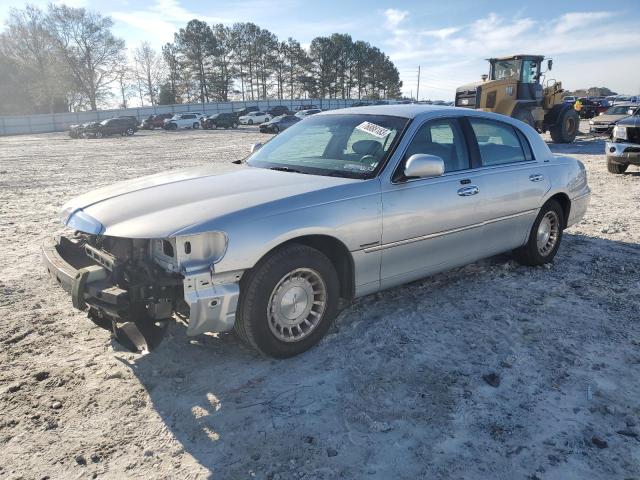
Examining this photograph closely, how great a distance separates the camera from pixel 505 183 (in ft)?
14.9

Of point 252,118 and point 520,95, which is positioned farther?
point 252,118

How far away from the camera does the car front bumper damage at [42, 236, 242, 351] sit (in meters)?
2.87

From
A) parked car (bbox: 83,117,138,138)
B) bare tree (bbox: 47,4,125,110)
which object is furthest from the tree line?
parked car (bbox: 83,117,138,138)

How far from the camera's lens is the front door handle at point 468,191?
4.13 m

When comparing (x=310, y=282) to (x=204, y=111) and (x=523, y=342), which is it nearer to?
(x=523, y=342)

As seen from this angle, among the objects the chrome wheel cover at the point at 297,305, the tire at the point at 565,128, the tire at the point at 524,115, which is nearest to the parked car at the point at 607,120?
the tire at the point at 565,128

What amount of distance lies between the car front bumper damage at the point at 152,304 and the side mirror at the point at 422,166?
1495 mm

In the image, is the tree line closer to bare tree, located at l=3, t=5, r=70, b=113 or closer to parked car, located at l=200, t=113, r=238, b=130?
bare tree, located at l=3, t=5, r=70, b=113

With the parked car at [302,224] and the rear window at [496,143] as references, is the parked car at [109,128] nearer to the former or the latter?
the parked car at [302,224]

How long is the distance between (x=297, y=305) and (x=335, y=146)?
60.9 inches

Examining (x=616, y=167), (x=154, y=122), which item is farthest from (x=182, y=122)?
(x=616, y=167)

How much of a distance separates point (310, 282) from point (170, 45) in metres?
76.7

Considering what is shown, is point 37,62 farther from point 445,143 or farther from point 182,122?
point 445,143

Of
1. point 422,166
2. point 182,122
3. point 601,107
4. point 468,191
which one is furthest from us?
point 182,122
